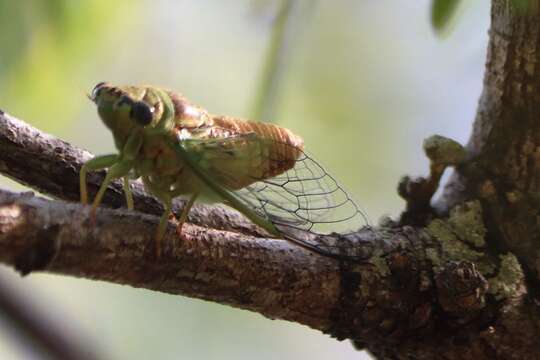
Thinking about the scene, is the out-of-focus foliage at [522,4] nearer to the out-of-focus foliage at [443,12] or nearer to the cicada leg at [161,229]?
the out-of-focus foliage at [443,12]

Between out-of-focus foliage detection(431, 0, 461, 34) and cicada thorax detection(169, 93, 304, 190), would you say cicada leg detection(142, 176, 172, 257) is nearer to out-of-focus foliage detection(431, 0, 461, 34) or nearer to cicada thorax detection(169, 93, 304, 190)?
cicada thorax detection(169, 93, 304, 190)

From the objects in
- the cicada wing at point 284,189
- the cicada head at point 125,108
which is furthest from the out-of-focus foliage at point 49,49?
the cicada wing at point 284,189

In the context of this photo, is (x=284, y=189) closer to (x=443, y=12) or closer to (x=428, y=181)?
(x=428, y=181)

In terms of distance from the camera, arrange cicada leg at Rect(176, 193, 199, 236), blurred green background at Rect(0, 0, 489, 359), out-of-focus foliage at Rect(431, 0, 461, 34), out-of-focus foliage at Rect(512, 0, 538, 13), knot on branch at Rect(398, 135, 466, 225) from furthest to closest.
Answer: blurred green background at Rect(0, 0, 489, 359)
knot on branch at Rect(398, 135, 466, 225)
cicada leg at Rect(176, 193, 199, 236)
out-of-focus foliage at Rect(431, 0, 461, 34)
out-of-focus foliage at Rect(512, 0, 538, 13)

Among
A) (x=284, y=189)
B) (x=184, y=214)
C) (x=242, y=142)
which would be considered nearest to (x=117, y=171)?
(x=184, y=214)

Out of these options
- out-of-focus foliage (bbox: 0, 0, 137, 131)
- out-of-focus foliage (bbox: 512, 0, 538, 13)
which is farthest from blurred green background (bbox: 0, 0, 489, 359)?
out-of-focus foliage (bbox: 512, 0, 538, 13)

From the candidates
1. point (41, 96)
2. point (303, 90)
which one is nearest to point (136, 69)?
point (303, 90)

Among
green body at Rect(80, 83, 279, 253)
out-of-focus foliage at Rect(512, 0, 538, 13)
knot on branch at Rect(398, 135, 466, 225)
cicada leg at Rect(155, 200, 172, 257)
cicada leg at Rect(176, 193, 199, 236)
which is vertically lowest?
out-of-focus foliage at Rect(512, 0, 538, 13)
